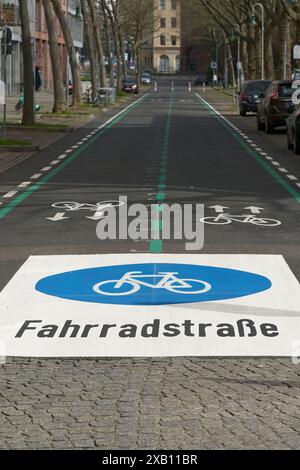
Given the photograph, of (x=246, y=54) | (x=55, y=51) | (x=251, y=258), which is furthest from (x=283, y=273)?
(x=246, y=54)

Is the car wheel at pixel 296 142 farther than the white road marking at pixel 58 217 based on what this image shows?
Yes

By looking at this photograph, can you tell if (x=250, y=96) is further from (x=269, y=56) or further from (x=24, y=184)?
(x=24, y=184)

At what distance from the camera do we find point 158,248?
13.3m

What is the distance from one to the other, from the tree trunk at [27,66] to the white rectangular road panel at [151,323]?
29.4 m

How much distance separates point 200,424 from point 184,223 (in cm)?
934

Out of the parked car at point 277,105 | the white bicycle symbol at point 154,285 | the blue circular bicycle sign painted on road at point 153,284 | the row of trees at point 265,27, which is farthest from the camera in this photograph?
the row of trees at point 265,27

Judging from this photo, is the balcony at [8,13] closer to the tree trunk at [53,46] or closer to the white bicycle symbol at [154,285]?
the tree trunk at [53,46]

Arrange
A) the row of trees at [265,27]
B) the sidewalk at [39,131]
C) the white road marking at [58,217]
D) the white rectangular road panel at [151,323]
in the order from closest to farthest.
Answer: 1. the white rectangular road panel at [151,323]
2. the white road marking at [58,217]
3. the sidewalk at [39,131]
4. the row of trees at [265,27]

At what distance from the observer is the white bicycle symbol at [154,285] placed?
10430 millimetres

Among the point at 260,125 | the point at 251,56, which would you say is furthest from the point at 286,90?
the point at 251,56

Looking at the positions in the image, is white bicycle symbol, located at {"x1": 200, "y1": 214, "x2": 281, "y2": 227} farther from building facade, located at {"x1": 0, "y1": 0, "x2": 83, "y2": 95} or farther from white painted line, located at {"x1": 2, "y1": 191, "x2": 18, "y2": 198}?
building facade, located at {"x1": 0, "y1": 0, "x2": 83, "y2": 95}

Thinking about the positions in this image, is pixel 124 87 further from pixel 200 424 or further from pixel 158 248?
pixel 200 424

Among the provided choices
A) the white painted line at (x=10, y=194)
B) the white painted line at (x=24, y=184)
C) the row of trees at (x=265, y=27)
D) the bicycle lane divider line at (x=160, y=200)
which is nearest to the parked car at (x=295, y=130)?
the bicycle lane divider line at (x=160, y=200)

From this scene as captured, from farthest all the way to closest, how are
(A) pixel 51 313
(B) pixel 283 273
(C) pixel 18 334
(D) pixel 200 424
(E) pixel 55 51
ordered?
(E) pixel 55 51 < (B) pixel 283 273 < (A) pixel 51 313 < (C) pixel 18 334 < (D) pixel 200 424
